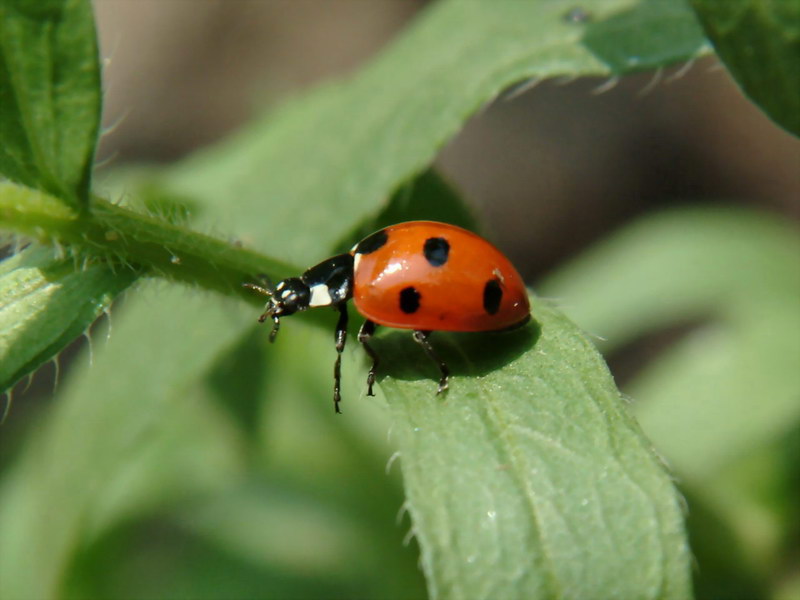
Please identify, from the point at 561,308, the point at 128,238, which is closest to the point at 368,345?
the point at 128,238

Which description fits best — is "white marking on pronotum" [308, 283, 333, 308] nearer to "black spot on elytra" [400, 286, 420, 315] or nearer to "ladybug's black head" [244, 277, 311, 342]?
"ladybug's black head" [244, 277, 311, 342]

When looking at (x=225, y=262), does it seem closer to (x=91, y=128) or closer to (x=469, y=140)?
(x=91, y=128)

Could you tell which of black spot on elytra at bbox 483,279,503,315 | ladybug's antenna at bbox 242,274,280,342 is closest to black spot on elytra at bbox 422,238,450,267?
black spot on elytra at bbox 483,279,503,315

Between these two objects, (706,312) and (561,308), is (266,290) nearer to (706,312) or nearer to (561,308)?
(561,308)

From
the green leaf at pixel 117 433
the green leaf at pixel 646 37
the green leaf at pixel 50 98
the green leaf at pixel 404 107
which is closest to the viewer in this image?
the green leaf at pixel 50 98

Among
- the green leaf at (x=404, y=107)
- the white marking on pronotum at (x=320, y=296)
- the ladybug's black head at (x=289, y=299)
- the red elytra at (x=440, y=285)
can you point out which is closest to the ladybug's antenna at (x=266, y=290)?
the ladybug's black head at (x=289, y=299)

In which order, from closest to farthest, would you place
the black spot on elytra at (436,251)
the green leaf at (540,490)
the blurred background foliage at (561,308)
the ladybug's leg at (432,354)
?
the green leaf at (540,490)
the ladybug's leg at (432,354)
the black spot on elytra at (436,251)
the blurred background foliage at (561,308)

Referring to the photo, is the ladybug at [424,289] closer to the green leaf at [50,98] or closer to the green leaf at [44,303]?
the green leaf at [44,303]
